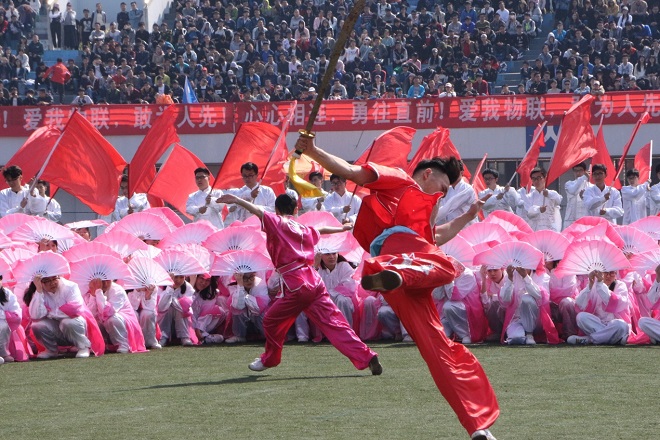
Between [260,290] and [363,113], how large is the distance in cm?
1025

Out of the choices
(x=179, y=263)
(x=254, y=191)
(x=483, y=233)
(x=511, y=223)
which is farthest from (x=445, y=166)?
(x=254, y=191)

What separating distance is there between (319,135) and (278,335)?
12.9 metres

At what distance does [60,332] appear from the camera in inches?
421

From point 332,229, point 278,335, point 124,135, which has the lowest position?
point 124,135

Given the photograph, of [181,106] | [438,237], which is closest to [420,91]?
[181,106]

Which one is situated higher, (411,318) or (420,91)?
(411,318)

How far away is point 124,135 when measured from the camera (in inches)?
876

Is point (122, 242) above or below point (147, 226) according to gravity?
above

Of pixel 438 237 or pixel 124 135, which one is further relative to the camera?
pixel 124 135

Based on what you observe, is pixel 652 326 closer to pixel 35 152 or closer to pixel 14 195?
pixel 14 195

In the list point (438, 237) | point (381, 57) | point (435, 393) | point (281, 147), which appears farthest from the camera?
point (381, 57)

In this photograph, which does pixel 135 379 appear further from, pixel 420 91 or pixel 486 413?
pixel 420 91

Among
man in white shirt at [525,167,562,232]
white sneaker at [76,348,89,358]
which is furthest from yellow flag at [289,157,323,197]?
man in white shirt at [525,167,562,232]

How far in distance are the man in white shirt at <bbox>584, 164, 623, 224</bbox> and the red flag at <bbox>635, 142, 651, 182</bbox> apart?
6.43 ft
